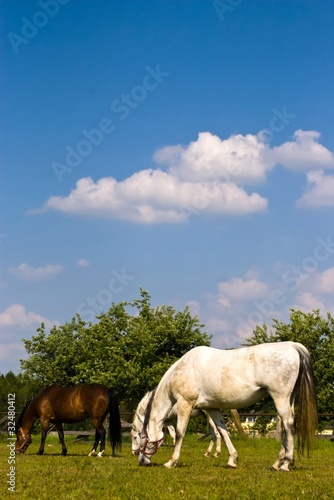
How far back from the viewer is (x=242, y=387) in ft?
47.0

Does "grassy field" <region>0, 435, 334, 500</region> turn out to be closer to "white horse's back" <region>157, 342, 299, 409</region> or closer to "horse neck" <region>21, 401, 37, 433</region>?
"white horse's back" <region>157, 342, 299, 409</region>

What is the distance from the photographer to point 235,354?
14.6 m

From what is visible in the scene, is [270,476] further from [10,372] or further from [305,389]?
[10,372]

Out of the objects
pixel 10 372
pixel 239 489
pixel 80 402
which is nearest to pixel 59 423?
pixel 80 402

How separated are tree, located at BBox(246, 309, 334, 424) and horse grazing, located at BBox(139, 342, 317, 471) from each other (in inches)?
1233

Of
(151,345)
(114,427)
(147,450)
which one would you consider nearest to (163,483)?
(147,450)

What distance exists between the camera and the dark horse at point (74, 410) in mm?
19797

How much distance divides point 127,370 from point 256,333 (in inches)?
412

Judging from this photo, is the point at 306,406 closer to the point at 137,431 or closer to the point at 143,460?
the point at 143,460

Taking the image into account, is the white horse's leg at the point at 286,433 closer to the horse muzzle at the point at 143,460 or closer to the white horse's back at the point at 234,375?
the white horse's back at the point at 234,375

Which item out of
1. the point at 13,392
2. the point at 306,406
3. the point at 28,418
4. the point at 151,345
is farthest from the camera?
the point at 13,392

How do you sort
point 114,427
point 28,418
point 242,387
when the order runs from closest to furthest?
1. point 242,387
2. point 114,427
3. point 28,418

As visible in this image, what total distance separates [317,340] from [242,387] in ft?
114

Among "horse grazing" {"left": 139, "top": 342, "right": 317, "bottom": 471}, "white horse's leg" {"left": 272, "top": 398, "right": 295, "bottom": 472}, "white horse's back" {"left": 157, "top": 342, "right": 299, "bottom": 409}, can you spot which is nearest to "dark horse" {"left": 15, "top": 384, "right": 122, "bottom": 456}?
"horse grazing" {"left": 139, "top": 342, "right": 317, "bottom": 471}
